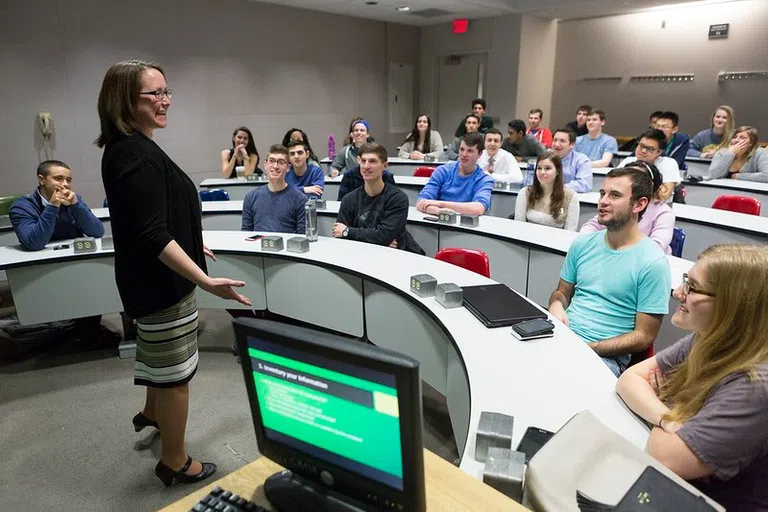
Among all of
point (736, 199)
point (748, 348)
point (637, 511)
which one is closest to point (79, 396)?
Answer: point (637, 511)

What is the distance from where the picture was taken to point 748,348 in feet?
3.43

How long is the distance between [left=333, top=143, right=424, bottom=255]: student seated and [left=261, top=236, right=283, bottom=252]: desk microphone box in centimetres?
44

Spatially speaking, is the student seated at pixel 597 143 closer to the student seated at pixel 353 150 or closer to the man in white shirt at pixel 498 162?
the man in white shirt at pixel 498 162

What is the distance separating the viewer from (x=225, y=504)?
93 centimetres

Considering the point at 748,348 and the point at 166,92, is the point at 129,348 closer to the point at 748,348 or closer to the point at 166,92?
the point at 166,92

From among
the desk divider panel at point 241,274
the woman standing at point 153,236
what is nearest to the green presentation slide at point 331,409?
the woman standing at point 153,236

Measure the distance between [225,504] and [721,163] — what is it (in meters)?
5.60

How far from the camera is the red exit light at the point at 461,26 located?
845 cm

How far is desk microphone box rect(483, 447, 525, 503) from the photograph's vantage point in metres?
1.00

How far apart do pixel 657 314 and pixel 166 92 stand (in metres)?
1.94

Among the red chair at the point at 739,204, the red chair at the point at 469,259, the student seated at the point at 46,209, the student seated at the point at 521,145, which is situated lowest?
the red chair at the point at 469,259

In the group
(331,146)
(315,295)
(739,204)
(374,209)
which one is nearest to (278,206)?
(374,209)

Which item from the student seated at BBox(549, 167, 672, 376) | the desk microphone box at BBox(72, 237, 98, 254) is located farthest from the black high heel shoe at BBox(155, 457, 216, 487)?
the student seated at BBox(549, 167, 672, 376)

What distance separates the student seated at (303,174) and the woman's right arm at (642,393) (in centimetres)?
336
